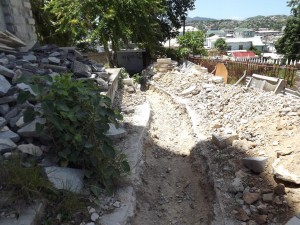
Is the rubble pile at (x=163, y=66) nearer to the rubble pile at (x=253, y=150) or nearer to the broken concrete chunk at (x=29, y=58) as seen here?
the rubble pile at (x=253, y=150)

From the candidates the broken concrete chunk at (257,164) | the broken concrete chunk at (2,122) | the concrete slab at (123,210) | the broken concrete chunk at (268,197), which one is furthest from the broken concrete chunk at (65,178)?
the broken concrete chunk at (257,164)

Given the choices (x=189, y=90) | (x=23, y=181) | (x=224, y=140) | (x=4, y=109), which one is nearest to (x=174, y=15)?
(x=189, y=90)

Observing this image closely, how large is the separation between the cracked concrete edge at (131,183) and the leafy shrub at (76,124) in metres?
0.24

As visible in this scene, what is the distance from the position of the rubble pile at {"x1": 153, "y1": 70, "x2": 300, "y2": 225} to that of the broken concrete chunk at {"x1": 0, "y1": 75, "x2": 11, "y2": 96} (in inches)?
110

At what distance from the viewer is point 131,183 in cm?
298

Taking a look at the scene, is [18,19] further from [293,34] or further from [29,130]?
[293,34]

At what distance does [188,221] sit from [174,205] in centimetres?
31

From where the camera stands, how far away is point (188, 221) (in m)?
3.02

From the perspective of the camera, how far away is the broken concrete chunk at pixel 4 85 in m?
3.07

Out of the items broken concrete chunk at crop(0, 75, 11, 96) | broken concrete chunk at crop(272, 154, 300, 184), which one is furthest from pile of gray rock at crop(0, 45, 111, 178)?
broken concrete chunk at crop(272, 154, 300, 184)

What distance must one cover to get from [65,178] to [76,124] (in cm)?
49

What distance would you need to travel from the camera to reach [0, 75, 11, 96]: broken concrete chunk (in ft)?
10.1

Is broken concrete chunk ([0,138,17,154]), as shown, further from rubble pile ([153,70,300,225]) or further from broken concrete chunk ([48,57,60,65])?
broken concrete chunk ([48,57,60,65])

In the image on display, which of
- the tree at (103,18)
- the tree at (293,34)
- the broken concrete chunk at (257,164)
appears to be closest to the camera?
the broken concrete chunk at (257,164)
